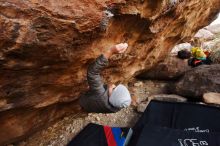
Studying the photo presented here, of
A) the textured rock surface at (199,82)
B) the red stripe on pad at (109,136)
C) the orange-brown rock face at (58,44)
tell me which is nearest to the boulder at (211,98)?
the textured rock surface at (199,82)

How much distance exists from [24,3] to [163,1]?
2037 mm

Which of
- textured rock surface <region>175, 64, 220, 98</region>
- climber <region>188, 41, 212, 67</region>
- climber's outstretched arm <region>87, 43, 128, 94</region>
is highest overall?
climber's outstretched arm <region>87, 43, 128, 94</region>

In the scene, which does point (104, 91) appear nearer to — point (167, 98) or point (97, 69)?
point (97, 69)

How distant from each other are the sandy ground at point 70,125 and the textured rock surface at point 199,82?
1.25m

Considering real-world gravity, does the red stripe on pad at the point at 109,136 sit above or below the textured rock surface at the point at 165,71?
below

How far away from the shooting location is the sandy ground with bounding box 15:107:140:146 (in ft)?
15.2

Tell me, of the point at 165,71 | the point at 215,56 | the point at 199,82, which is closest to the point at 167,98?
the point at 199,82

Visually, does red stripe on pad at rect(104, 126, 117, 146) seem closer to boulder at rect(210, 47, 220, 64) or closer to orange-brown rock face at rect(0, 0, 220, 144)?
orange-brown rock face at rect(0, 0, 220, 144)

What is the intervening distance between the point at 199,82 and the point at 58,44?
4109 mm

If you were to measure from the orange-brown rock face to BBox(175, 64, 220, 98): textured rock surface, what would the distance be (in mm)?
1611

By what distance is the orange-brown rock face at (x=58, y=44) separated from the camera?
8.30 ft

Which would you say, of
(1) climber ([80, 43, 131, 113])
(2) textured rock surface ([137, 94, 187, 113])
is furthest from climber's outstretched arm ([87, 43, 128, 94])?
(2) textured rock surface ([137, 94, 187, 113])

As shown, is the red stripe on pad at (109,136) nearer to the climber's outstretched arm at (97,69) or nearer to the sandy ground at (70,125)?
the sandy ground at (70,125)

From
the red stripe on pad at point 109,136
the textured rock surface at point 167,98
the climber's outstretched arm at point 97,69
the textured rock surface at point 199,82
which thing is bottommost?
the red stripe on pad at point 109,136
